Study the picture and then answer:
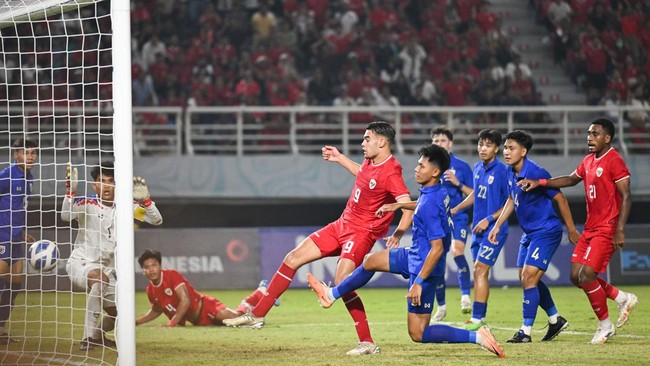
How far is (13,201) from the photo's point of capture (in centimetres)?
984

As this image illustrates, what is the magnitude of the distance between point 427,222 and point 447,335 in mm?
886

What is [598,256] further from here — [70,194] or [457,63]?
[457,63]

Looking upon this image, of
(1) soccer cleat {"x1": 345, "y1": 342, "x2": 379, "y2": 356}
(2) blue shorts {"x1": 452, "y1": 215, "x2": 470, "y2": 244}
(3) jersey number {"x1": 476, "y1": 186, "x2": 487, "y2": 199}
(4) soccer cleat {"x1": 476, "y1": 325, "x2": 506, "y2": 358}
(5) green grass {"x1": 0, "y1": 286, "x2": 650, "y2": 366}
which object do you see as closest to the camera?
(4) soccer cleat {"x1": 476, "y1": 325, "x2": 506, "y2": 358}

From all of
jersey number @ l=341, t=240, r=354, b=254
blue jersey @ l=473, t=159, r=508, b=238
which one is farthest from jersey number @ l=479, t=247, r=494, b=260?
jersey number @ l=341, t=240, r=354, b=254

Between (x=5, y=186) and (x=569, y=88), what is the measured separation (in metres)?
14.7

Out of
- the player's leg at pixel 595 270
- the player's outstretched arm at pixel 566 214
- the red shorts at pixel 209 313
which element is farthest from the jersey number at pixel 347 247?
the red shorts at pixel 209 313

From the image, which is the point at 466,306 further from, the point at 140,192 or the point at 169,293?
the point at 140,192

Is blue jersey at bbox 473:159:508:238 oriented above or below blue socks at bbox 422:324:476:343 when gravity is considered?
above

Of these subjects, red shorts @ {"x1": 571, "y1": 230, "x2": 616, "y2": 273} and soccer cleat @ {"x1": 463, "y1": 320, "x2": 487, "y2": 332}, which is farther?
soccer cleat @ {"x1": 463, "y1": 320, "x2": 487, "y2": 332}

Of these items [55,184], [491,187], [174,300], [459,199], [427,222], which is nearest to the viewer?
[427,222]

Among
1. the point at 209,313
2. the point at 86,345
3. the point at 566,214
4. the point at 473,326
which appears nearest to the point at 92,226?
the point at 86,345

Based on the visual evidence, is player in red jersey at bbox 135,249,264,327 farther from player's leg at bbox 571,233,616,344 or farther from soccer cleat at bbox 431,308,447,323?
player's leg at bbox 571,233,616,344

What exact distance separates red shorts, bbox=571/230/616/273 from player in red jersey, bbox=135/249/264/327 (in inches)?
133

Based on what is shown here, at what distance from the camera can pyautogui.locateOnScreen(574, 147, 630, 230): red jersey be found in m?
8.46
